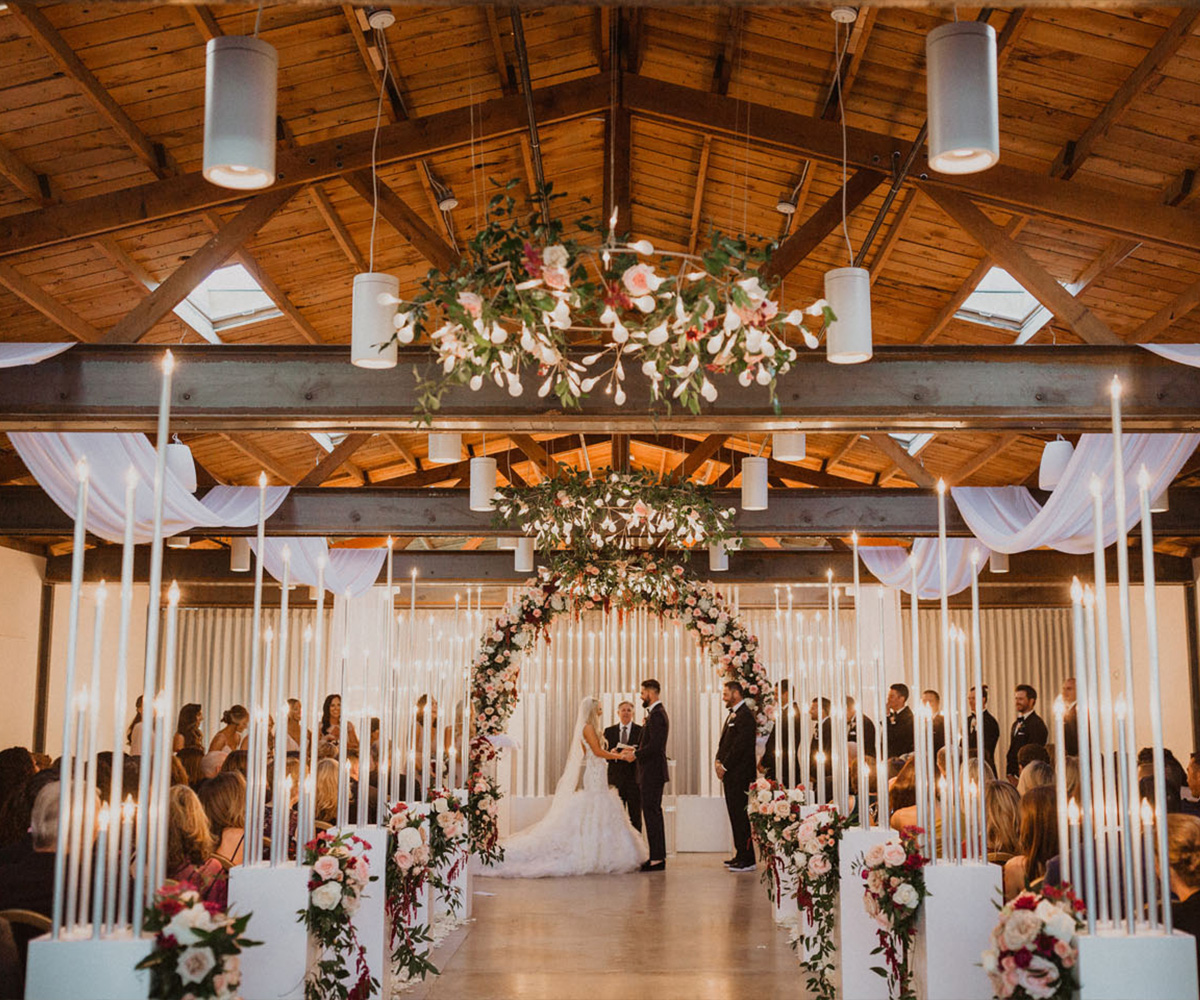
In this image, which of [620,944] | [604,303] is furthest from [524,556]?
[604,303]

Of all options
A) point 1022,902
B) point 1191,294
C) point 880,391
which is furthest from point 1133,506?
point 1022,902

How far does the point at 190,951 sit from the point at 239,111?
214 cm

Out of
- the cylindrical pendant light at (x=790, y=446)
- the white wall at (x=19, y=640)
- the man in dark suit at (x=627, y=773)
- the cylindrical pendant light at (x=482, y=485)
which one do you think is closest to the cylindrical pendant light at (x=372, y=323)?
the cylindrical pendant light at (x=482, y=485)

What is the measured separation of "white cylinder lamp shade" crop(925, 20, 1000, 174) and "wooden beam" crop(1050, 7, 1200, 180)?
6.41ft

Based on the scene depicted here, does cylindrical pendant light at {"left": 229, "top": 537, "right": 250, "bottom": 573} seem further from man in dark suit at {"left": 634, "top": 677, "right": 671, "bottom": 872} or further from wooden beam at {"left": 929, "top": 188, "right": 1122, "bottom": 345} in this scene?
wooden beam at {"left": 929, "top": 188, "right": 1122, "bottom": 345}

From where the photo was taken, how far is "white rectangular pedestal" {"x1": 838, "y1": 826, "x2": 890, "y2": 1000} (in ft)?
18.5

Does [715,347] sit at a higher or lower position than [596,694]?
higher

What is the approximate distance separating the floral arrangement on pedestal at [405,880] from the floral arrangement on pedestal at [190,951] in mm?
2544

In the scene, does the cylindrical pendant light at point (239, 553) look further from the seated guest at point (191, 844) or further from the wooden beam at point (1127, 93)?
the wooden beam at point (1127, 93)

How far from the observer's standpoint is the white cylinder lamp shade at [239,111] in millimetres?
3303

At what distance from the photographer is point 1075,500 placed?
7.41m

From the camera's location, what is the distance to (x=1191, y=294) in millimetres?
7059

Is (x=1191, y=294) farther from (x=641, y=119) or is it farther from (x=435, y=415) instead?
(x=435, y=415)

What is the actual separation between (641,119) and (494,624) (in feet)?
14.4
